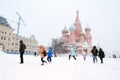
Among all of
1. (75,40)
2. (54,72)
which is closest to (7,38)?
(75,40)

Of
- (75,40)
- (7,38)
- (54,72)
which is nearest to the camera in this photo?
(54,72)

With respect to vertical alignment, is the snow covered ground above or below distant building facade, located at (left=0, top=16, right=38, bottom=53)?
below

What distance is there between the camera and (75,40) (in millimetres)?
87812

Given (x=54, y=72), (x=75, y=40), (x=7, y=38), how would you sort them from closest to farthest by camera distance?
(x=54, y=72) → (x=7, y=38) → (x=75, y=40)

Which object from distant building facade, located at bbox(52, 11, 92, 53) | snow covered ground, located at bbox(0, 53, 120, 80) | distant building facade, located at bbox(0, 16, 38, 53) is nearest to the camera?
snow covered ground, located at bbox(0, 53, 120, 80)

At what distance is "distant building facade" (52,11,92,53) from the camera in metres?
82.8

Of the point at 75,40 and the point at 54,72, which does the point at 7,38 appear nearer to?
the point at 75,40

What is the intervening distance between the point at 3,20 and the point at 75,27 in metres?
37.0

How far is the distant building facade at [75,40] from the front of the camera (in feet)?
271

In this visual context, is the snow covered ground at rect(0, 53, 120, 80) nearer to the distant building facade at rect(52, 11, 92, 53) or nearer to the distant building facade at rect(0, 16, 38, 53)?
the distant building facade at rect(0, 16, 38, 53)

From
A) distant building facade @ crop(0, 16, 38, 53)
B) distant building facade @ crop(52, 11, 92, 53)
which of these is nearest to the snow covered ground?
distant building facade @ crop(0, 16, 38, 53)

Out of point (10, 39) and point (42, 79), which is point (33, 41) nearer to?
point (10, 39)

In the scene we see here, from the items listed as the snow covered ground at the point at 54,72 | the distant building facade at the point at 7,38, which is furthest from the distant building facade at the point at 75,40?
the snow covered ground at the point at 54,72

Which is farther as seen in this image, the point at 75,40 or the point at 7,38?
the point at 75,40
